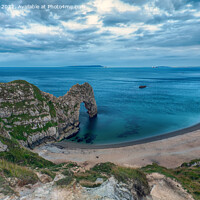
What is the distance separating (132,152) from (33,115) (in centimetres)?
2693

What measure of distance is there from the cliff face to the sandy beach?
3604mm

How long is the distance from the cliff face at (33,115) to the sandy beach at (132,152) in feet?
11.8

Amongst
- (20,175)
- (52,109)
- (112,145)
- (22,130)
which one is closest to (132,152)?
(112,145)

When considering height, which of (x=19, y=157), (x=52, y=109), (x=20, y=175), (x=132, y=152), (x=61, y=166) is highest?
(x=52, y=109)

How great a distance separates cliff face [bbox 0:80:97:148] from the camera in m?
34.9

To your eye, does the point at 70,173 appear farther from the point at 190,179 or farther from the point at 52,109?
the point at 52,109

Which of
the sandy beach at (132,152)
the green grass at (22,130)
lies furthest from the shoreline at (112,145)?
the green grass at (22,130)

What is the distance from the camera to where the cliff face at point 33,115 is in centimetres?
3488

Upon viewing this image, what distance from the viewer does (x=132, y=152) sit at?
36.1 m

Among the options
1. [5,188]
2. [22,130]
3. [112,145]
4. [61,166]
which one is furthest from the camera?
[112,145]

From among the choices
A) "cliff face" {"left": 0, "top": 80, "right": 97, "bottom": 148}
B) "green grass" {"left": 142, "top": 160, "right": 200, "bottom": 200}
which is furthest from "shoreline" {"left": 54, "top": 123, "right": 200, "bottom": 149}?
"green grass" {"left": 142, "top": 160, "right": 200, "bottom": 200}

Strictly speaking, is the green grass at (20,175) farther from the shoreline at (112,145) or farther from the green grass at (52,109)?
the green grass at (52,109)

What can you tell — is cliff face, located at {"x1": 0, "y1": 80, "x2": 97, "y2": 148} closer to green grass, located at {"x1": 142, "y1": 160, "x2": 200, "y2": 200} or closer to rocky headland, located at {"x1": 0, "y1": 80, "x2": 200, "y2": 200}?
rocky headland, located at {"x1": 0, "y1": 80, "x2": 200, "y2": 200}

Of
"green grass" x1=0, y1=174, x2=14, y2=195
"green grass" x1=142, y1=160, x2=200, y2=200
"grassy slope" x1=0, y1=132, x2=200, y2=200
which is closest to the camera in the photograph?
"green grass" x1=0, y1=174, x2=14, y2=195
